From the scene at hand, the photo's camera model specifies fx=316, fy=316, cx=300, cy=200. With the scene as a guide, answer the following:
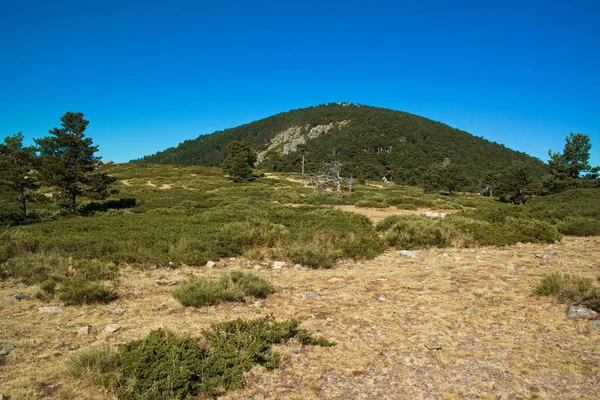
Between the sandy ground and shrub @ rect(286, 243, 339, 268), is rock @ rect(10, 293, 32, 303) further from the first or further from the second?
shrub @ rect(286, 243, 339, 268)

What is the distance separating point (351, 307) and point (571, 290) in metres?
3.55

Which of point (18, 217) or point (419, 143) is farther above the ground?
point (419, 143)

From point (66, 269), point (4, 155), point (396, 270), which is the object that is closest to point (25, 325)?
point (66, 269)

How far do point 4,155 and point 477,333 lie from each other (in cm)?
2644

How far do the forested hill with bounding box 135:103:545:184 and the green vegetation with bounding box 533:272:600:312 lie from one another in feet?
229

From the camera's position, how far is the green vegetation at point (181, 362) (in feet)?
10.5

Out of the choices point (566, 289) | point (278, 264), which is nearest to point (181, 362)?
point (278, 264)

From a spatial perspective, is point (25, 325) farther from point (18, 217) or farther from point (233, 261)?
point (18, 217)

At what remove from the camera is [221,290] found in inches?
224

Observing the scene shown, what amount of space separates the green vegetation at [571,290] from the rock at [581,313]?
177 millimetres

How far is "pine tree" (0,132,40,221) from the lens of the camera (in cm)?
1930

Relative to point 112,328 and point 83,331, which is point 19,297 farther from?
point 112,328

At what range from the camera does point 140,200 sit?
28.1 meters

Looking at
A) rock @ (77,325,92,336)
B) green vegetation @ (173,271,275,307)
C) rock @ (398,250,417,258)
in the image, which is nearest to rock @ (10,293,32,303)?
rock @ (77,325,92,336)
